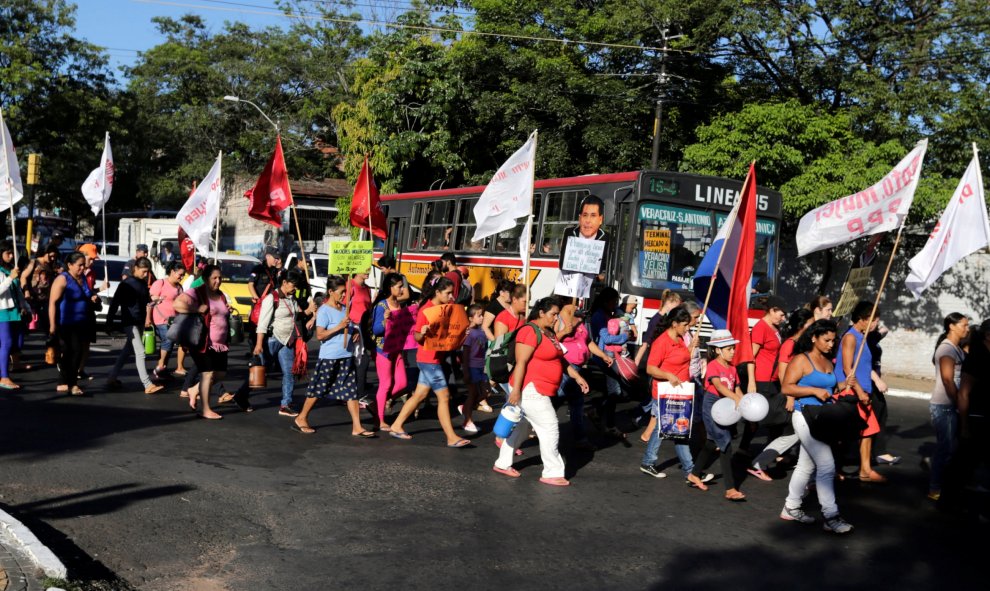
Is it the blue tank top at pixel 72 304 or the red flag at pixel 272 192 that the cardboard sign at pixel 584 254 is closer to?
the red flag at pixel 272 192

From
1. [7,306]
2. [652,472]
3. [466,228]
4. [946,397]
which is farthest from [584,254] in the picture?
[7,306]

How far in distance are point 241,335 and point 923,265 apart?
9059 millimetres

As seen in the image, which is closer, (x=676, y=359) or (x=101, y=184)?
(x=676, y=359)

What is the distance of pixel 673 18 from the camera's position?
→ 80.3 ft

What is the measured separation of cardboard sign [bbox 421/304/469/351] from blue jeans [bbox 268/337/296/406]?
2185 mm

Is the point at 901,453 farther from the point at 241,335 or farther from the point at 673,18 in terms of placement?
the point at 673,18

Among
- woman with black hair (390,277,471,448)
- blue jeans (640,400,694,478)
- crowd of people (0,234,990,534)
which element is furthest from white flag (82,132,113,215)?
blue jeans (640,400,694,478)

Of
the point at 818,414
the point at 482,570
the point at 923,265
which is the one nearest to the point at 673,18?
the point at 923,265

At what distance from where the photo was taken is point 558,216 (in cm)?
1664

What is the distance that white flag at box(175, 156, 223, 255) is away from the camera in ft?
51.4

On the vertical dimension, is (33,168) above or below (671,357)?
above

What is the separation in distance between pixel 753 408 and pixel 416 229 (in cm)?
1445

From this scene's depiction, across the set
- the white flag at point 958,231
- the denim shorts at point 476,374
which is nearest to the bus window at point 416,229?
the denim shorts at point 476,374

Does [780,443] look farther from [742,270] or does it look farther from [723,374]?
[742,270]
